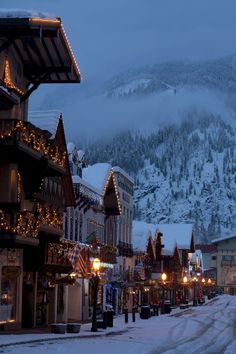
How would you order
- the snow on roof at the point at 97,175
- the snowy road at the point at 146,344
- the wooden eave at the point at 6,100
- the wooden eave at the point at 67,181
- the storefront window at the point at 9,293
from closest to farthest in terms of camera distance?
the snowy road at the point at 146,344 → the wooden eave at the point at 6,100 → the storefront window at the point at 9,293 → the wooden eave at the point at 67,181 → the snow on roof at the point at 97,175

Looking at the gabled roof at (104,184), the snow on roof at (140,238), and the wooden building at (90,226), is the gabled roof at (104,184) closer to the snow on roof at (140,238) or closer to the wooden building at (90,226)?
the wooden building at (90,226)

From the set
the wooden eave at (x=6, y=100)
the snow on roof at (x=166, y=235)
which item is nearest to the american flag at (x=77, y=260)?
the wooden eave at (x=6, y=100)

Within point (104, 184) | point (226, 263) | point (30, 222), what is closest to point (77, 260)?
point (104, 184)

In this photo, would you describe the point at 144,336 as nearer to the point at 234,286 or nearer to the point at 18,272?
the point at 18,272

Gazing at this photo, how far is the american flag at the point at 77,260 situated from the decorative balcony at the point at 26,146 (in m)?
9.34

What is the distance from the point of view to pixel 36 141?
34.5 metres

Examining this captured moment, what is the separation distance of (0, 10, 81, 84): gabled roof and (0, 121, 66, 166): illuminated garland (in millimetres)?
3195

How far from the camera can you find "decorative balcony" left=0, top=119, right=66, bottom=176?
3212 centimetres

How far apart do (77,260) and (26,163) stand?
13.5 metres

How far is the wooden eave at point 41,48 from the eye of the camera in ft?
101

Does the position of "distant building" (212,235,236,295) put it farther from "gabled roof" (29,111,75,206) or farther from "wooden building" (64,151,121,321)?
"gabled roof" (29,111,75,206)

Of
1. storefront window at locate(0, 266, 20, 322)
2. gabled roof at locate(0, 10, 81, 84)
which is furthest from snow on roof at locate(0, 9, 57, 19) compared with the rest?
storefront window at locate(0, 266, 20, 322)

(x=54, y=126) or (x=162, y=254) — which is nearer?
(x=54, y=126)

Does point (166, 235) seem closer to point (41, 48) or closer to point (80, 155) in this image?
point (80, 155)
